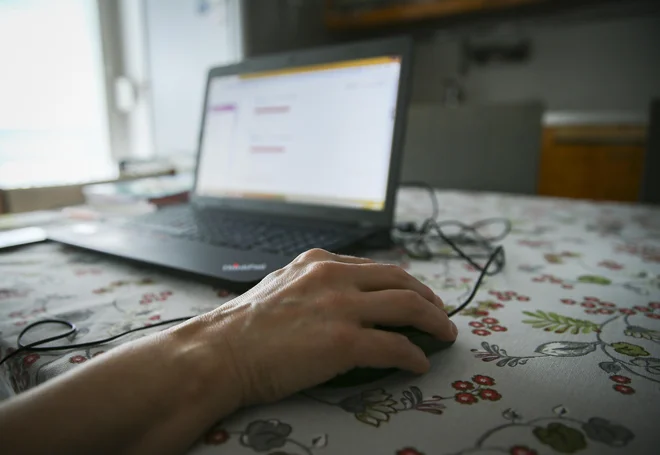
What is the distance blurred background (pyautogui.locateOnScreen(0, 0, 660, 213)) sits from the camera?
1406mm

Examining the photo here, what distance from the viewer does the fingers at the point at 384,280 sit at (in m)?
0.31

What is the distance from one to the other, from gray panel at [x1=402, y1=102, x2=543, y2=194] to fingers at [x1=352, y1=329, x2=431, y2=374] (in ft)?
3.97

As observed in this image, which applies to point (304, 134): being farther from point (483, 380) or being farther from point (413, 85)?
point (413, 85)

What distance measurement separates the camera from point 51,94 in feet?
5.85

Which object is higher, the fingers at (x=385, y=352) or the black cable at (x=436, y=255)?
the fingers at (x=385, y=352)

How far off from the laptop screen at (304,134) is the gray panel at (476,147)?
797mm

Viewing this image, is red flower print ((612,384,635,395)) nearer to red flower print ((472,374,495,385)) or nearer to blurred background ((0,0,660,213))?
red flower print ((472,374,495,385))

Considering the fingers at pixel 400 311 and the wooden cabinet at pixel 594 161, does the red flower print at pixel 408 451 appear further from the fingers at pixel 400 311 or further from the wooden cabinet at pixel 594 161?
the wooden cabinet at pixel 594 161

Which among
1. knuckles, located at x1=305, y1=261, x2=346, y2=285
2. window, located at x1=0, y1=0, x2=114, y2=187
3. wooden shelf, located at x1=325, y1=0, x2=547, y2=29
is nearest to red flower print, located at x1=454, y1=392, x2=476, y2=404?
knuckles, located at x1=305, y1=261, x2=346, y2=285

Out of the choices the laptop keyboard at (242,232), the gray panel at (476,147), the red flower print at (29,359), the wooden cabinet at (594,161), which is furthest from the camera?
the wooden cabinet at (594,161)

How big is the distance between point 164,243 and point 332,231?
0.73ft

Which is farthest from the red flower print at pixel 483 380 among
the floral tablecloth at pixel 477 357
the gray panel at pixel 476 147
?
the gray panel at pixel 476 147

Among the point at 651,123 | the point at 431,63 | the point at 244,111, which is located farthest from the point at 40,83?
the point at 431,63

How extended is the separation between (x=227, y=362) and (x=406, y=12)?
2775 mm
